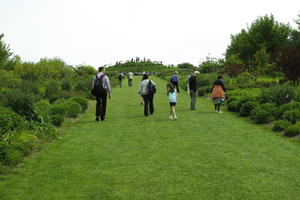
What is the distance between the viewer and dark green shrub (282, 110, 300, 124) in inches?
479

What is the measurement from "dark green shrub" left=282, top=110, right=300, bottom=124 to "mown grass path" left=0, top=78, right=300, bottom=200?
0.92m

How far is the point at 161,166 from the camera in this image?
7371mm

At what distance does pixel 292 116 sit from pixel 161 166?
6.59m

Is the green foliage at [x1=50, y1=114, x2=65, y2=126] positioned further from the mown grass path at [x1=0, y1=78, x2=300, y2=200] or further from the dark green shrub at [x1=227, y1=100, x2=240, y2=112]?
the dark green shrub at [x1=227, y1=100, x2=240, y2=112]

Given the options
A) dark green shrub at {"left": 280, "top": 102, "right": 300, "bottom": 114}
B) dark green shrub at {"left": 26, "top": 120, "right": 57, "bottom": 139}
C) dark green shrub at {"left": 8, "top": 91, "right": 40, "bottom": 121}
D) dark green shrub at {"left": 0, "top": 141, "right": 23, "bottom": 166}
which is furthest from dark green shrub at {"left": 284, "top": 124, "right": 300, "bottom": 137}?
dark green shrub at {"left": 0, "top": 141, "right": 23, "bottom": 166}

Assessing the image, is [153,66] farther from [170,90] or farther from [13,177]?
[13,177]

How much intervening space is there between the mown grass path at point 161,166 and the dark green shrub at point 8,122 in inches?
39.7

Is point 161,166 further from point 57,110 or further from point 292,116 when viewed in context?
point 57,110

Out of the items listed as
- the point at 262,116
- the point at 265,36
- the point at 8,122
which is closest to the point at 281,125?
the point at 262,116

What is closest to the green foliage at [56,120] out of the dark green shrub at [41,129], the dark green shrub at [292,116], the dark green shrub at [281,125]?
the dark green shrub at [41,129]

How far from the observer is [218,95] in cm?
1566

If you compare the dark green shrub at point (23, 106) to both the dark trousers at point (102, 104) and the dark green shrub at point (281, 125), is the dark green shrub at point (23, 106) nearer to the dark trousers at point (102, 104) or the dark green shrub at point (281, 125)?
the dark trousers at point (102, 104)

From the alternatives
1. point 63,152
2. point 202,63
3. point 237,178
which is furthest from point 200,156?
point 202,63

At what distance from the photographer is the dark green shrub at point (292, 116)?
1216cm
